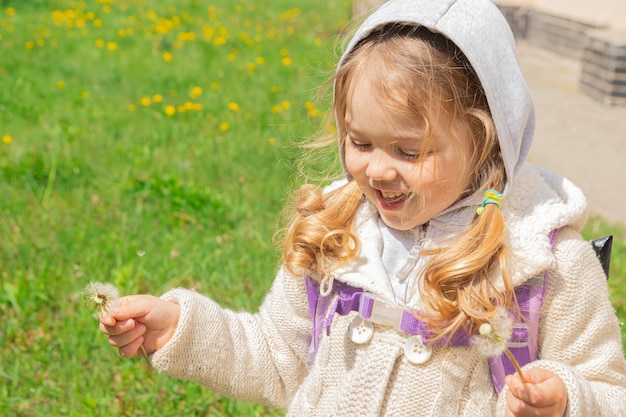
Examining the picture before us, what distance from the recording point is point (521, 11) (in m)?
8.84

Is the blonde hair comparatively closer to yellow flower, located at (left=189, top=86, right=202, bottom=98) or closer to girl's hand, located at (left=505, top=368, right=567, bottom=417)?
girl's hand, located at (left=505, top=368, right=567, bottom=417)

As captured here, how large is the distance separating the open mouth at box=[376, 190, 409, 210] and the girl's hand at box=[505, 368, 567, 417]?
404 mm

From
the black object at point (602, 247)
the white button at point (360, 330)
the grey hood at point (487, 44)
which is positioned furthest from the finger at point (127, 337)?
the black object at point (602, 247)

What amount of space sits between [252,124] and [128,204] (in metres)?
1.33

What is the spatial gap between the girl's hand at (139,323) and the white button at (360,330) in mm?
405

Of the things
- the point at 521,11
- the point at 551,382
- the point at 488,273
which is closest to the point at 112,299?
the point at 488,273

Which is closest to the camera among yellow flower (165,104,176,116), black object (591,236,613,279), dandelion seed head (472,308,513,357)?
dandelion seed head (472,308,513,357)

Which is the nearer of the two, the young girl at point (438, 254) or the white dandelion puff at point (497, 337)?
the white dandelion puff at point (497, 337)

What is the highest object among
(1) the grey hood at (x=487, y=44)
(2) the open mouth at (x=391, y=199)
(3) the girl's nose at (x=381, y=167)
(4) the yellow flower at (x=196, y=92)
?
(1) the grey hood at (x=487, y=44)

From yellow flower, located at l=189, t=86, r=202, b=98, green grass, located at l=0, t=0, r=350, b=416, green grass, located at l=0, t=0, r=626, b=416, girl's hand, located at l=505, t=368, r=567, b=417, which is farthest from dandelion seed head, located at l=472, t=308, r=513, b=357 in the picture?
yellow flower, located at l=189, t=86, r=202, b=98

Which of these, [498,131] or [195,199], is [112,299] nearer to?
[498,131]

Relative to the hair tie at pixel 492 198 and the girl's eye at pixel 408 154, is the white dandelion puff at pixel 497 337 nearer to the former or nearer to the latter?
the hair tie at pixel 492 198

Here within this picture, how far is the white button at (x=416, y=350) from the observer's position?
5.25ft

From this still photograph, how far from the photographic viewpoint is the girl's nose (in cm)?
155
